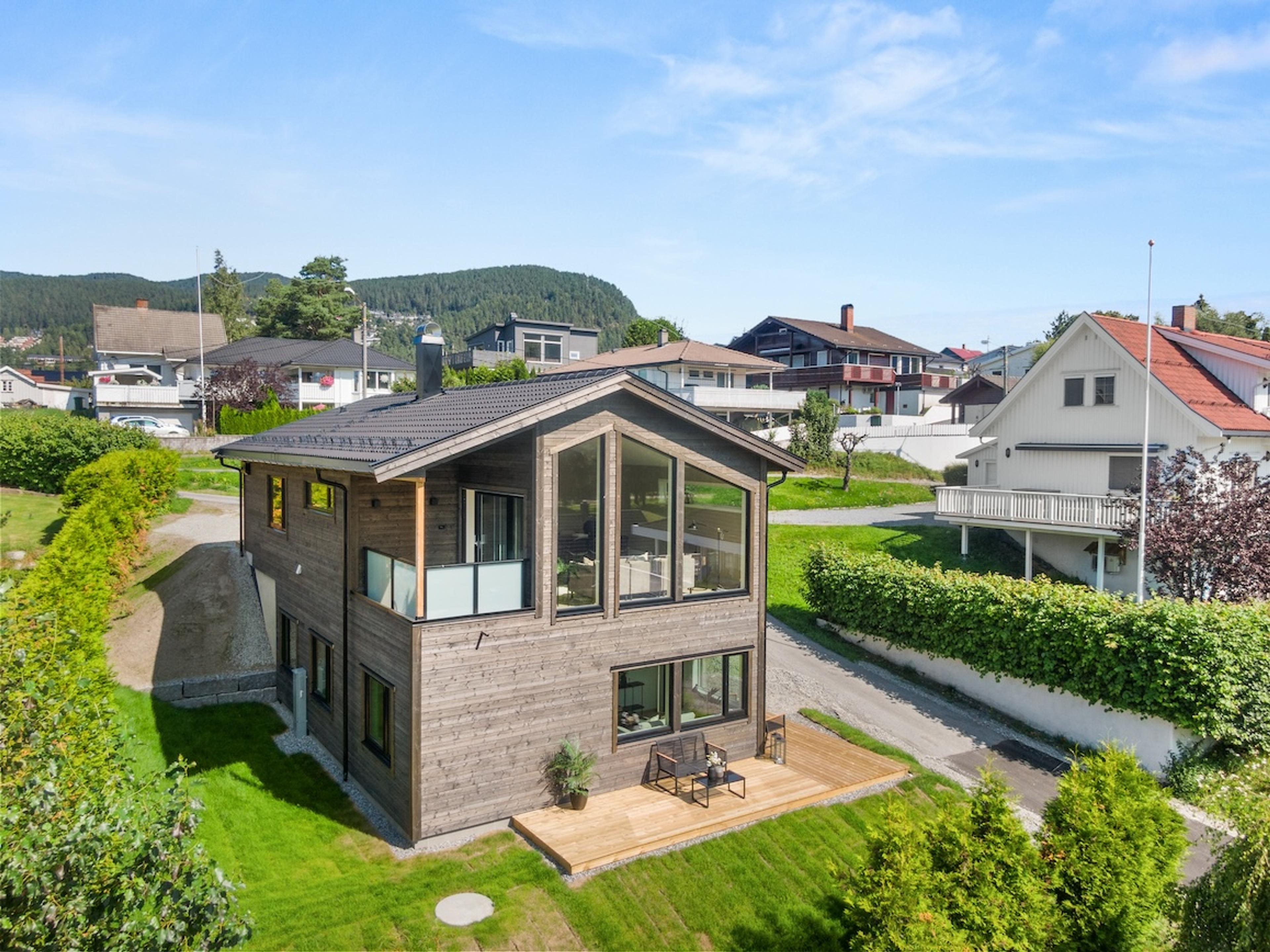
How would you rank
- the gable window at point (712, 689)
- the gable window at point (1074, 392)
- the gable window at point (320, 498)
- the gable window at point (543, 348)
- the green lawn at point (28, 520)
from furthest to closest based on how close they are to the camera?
the gable window at point (543, 348), the gable window at point (1074, 392), the green lawn at point (28, 520), the gable window at point (320, 498), the gable window at point (712, 689)

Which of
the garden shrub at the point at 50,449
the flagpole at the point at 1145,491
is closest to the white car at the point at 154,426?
the garden shrub at the point at 50,449

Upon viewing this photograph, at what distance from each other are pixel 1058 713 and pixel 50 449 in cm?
3054

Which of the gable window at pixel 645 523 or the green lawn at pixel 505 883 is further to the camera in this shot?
the gable window at pixel 645 523

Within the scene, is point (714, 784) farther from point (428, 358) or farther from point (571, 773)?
point (428, 358)

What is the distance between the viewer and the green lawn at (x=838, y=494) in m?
35.4

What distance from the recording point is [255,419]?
38.1m

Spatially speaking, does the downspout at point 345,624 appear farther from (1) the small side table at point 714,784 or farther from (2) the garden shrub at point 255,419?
(2) the garden shrub at point 255,419

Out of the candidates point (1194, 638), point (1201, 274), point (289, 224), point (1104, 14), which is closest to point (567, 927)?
point (1194, 638)

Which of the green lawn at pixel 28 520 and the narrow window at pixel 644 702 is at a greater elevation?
the green lawn at pixel 28 520

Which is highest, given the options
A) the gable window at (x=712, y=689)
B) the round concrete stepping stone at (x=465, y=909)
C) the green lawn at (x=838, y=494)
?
the green lawn at (x=838, y=494)

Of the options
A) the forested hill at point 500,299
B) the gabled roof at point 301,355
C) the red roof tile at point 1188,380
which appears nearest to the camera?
the red roof tile at point 1188,380

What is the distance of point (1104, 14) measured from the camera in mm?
15062

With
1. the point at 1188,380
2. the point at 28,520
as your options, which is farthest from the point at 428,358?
the point at 1188,380

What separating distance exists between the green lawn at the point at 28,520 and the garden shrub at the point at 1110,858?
23217mm
